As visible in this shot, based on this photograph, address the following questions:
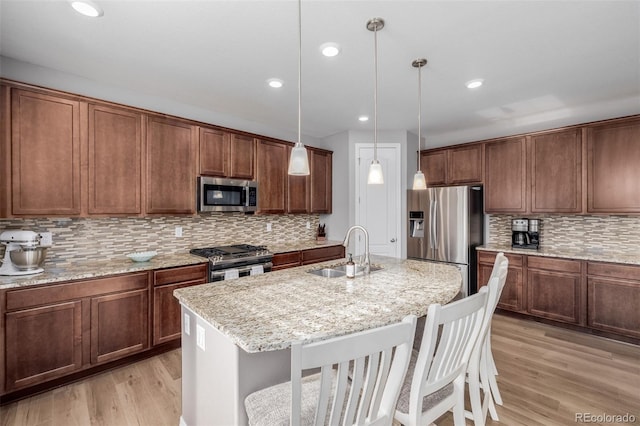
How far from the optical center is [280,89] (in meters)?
3.08

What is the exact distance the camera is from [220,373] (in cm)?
139

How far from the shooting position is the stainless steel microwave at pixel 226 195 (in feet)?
10.9

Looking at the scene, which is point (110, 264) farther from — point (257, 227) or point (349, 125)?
point (349, 125)

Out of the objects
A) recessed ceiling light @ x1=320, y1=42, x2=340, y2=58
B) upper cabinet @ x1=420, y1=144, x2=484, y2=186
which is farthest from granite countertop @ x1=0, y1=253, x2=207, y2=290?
upper cabinet @ x1=420, y1=144, x2=484, y2=186

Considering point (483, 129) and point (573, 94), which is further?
point (483, 129)

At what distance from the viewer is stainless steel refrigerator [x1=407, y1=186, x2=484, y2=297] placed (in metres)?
4.05

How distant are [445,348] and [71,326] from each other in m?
2.71

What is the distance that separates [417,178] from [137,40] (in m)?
2.46

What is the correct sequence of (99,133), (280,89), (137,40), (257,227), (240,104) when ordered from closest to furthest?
(137,40), (99,133), (280,89), (240,104), (257,227)

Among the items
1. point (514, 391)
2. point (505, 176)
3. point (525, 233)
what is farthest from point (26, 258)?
point (525, 233)

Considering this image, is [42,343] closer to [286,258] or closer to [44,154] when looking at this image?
[44,154]

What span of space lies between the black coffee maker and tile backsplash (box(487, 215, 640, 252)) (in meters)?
0.18

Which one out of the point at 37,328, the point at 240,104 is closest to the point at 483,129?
the point at 240,104

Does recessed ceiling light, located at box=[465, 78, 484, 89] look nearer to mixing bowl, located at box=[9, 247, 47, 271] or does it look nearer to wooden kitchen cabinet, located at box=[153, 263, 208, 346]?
wooden kitchen cabinet, located at box=[153, 263, 208, 346]
